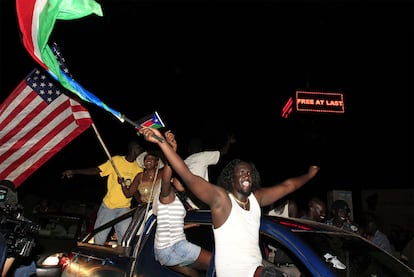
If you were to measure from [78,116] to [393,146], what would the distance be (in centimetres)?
2086

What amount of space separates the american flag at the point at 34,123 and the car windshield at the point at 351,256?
11.4 feet

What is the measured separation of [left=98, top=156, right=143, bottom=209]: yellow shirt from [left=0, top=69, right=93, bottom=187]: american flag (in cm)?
90

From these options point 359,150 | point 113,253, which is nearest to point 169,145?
point 113,253

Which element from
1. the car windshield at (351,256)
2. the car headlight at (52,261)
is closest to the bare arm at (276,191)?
the car windshield at (351,256)

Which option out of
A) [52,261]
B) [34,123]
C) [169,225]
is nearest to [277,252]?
[169,225]

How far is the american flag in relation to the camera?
6043 mm

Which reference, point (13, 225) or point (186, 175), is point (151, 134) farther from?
point (13, 225)

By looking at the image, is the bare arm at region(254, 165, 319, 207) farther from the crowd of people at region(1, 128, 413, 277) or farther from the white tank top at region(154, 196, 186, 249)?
the white tank top at region(154, 196, 186, 249)

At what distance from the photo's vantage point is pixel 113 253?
4555 millimetres

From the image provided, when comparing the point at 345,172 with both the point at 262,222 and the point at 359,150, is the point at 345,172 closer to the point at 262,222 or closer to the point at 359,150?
the point at 359,150

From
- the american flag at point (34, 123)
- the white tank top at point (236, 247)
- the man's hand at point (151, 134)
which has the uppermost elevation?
the american flag at point (34, 123)

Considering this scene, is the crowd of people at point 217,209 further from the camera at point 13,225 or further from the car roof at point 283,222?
the camera at point 13,225

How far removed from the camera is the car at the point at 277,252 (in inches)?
144

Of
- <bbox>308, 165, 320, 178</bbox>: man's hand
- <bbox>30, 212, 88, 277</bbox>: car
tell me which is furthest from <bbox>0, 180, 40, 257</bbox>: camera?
<bbox>30, 212, 88, 277</bbox>: car
